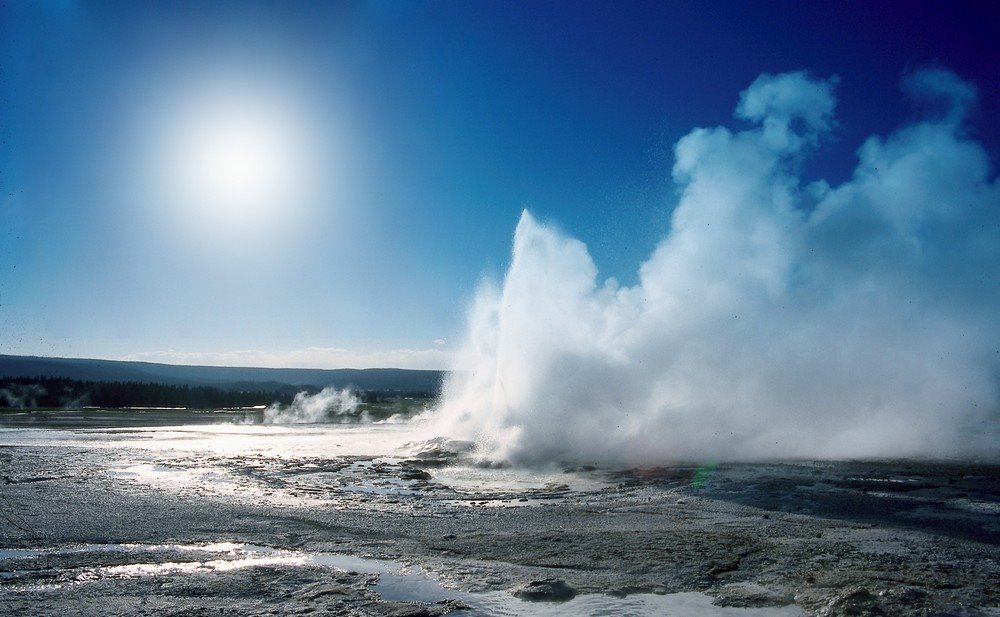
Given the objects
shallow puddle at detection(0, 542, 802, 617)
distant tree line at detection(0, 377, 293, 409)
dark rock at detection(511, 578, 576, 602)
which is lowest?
distant tree line at detection(0, 377, 293, 409)

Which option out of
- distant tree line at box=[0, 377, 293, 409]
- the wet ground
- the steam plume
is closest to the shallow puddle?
the wet ground

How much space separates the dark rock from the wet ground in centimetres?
2

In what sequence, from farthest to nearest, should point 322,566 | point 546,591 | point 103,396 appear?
point 103,396, point 322,566, point 546,591

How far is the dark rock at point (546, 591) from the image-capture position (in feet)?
20.0

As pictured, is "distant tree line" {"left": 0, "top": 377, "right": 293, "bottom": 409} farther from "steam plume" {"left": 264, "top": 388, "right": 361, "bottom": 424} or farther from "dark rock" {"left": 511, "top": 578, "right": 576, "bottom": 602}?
"dark rock" {"left": 511, "top": 578, "right": 576, "bottom": 602}

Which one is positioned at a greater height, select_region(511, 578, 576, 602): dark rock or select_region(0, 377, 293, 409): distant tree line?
select_region(511, 578, 576, 602): dark rock

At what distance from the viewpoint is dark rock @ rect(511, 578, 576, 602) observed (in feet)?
20.0

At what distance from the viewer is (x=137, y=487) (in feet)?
44.0

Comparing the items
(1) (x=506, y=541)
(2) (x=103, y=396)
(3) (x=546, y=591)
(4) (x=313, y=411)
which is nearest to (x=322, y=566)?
(1) (x=506, y=541)

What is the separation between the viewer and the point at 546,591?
20.4 feet

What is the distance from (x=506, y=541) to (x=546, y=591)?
2.31 m

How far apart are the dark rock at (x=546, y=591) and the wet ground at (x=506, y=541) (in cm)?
2

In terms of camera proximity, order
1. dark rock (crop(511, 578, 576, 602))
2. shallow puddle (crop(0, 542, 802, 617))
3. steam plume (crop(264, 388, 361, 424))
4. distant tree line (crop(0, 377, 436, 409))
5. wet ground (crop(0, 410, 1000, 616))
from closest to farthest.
Result: 1. shallow puddle (crop(0, 542, 802, 617))
2. wet ground (crop(0, 410, 1000, 616))
3. dark rock (crop(511, 578, 576, 602))
4. steam plume (crop(264, 388, 361, 424))
5. distant tree line (crop(0, 377, 436, 409))

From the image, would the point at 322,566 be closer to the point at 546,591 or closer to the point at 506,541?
the point at 506,541
